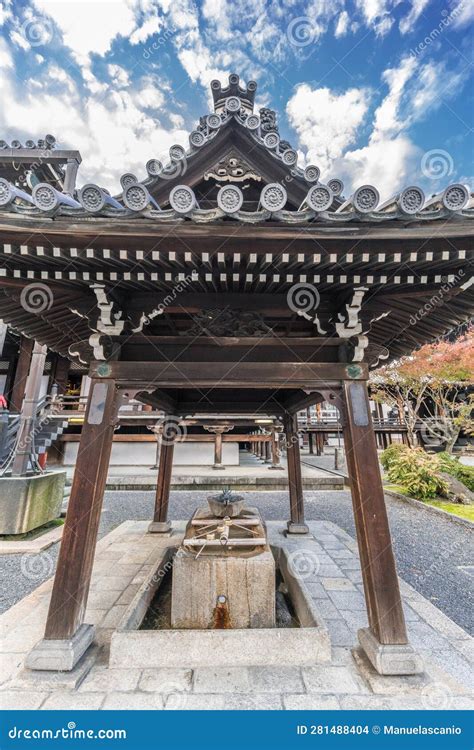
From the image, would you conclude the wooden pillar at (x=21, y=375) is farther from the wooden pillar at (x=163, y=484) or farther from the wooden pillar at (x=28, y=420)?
the wooden pillar at (x=163, y=484)

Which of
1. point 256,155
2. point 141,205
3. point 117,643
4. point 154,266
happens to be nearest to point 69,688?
point 117,643

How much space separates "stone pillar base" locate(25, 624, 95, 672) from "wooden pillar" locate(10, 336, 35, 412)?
14624mm

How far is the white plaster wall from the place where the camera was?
14.3m

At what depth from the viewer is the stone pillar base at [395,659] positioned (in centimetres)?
254

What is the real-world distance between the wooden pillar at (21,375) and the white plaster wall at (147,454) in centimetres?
309

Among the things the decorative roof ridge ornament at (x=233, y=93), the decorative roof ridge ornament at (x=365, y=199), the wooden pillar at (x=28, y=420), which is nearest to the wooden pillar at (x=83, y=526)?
the decorative roof ridge ornament at (x=365, y=199)

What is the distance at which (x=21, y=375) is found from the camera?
582 inches

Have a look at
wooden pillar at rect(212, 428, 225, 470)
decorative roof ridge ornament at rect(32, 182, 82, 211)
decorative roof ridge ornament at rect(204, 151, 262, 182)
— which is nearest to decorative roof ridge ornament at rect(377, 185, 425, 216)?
decorative roof ridge ornament at rect(32, 182, 82, 211)

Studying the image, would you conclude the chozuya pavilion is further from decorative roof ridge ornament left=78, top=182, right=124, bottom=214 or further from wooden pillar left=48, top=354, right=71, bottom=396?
wooden pillar left=48, top=354, right=71, bottom=396

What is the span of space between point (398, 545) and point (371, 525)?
444 centimetres

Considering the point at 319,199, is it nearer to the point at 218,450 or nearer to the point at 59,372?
the point at 218,450

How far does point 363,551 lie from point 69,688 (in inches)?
103

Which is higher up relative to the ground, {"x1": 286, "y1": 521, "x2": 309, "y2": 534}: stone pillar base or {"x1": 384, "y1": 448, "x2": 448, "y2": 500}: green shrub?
{"x1": 384, "y1": 448, "x2": 448, "y2": 500}: green shrub

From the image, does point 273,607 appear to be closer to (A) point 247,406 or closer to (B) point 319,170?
(A) point 247,406
